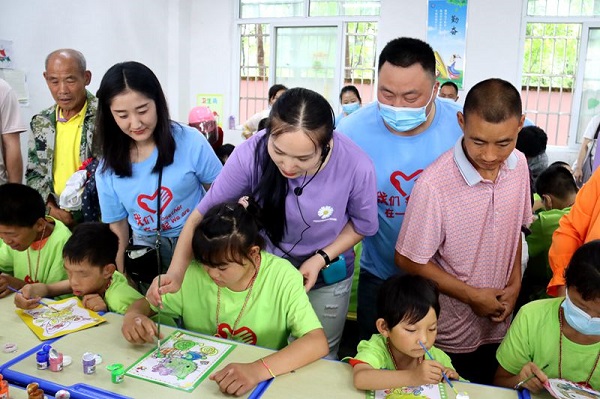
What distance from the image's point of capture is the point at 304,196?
155cm

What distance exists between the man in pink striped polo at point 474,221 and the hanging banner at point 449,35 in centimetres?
461

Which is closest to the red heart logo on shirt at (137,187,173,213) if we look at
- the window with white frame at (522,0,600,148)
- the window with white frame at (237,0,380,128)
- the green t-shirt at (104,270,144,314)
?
the green t-shirt at (104,270,144,314)

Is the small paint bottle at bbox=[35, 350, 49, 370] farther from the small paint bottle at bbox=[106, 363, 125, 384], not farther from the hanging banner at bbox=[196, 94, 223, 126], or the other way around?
the hanging banner at bbox=[196, 94, 223, 126]

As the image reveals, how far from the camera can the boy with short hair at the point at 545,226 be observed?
94.1 inches

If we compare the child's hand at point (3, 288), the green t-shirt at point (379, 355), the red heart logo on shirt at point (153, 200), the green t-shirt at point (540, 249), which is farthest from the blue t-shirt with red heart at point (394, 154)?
the child's hand at point (3, 288)

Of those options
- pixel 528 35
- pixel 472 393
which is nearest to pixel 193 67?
pixel 528 35

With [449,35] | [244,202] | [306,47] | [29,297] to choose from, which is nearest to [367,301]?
[244,202]

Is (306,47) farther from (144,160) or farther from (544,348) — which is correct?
(544,348)

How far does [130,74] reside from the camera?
171 centimetres

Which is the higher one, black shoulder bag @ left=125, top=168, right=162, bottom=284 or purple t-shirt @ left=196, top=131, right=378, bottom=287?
purple t-shirt @ left=196, top=131, right=378, bottom=287

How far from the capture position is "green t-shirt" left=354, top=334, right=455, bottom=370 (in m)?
1.32

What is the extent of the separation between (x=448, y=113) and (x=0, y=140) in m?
2.22

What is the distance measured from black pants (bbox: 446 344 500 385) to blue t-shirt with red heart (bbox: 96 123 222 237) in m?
1.08

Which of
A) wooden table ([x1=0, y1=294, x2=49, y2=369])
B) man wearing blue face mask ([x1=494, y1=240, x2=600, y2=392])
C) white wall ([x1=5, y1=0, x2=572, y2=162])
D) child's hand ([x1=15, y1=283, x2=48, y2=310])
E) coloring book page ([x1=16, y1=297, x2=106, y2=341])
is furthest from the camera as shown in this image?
white wall ([x1=5, y1=0, x2=572, y2=162])
